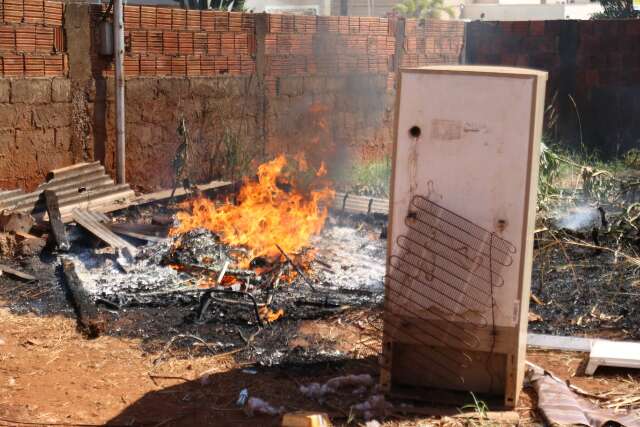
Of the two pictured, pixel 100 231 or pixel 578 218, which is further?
pixel 578 218

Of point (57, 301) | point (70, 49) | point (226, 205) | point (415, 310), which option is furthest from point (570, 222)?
point (70, 49)

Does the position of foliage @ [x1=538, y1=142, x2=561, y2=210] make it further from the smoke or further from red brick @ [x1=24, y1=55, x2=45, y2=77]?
red brick @ [x1=24, y1=55, x2=45, y2=77]

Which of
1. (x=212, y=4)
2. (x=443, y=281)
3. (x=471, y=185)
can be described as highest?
(x=212, y=4)

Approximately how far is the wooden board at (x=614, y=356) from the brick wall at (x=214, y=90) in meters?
6.44

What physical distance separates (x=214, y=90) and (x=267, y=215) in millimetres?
2870

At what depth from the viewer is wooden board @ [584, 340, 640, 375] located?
5.57 metres

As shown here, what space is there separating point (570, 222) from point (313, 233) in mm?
2858

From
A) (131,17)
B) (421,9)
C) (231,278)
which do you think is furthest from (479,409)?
(421,9)

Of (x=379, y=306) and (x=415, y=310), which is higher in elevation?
(x=415, y=310)

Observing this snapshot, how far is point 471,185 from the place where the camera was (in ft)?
15.7

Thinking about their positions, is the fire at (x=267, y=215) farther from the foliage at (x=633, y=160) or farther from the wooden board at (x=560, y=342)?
the foliage at (x=633, y=160)

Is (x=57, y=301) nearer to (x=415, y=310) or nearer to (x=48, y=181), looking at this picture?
(x=48, y=181)

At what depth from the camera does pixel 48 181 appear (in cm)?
962

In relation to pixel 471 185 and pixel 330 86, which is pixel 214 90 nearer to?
pixel 330 86
